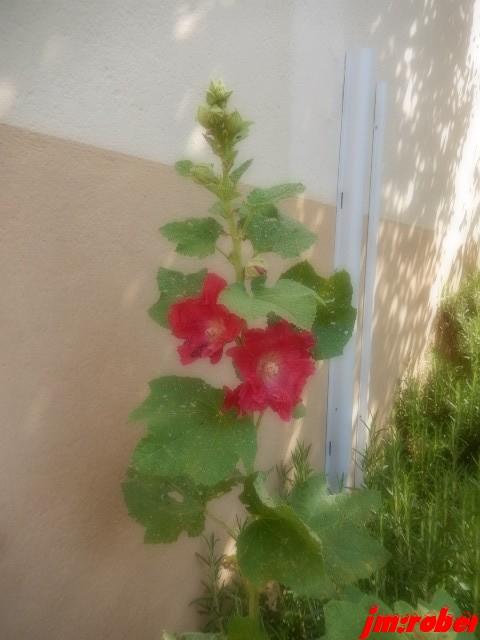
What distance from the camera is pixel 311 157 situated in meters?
2.33

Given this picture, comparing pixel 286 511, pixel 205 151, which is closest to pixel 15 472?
pixel 286 511

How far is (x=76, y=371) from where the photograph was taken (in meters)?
1.42

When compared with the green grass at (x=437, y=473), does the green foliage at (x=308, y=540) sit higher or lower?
higher

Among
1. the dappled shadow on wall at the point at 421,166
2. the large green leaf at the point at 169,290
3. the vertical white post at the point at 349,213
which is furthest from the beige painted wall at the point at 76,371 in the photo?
the dappled shadow on wall at the point at 421,166

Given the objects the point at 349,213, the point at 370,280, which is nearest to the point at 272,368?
the point at 349,213

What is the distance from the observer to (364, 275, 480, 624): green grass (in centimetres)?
187

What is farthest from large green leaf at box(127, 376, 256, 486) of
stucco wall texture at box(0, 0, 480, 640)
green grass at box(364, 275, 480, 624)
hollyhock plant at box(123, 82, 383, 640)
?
green grass at box(364, 275, 480, 624)

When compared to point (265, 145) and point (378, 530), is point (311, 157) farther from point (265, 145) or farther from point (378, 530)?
point (378, 530)

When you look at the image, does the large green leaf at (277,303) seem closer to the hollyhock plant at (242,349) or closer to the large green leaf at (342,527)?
the hollyhock plant at (242,349)

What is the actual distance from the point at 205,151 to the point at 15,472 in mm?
1139

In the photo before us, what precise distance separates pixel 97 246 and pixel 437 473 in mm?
2205

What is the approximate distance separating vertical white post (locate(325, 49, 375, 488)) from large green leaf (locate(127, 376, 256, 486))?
1438mm

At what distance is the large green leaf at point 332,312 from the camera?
1.25 metres

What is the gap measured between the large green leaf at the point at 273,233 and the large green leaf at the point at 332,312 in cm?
15
